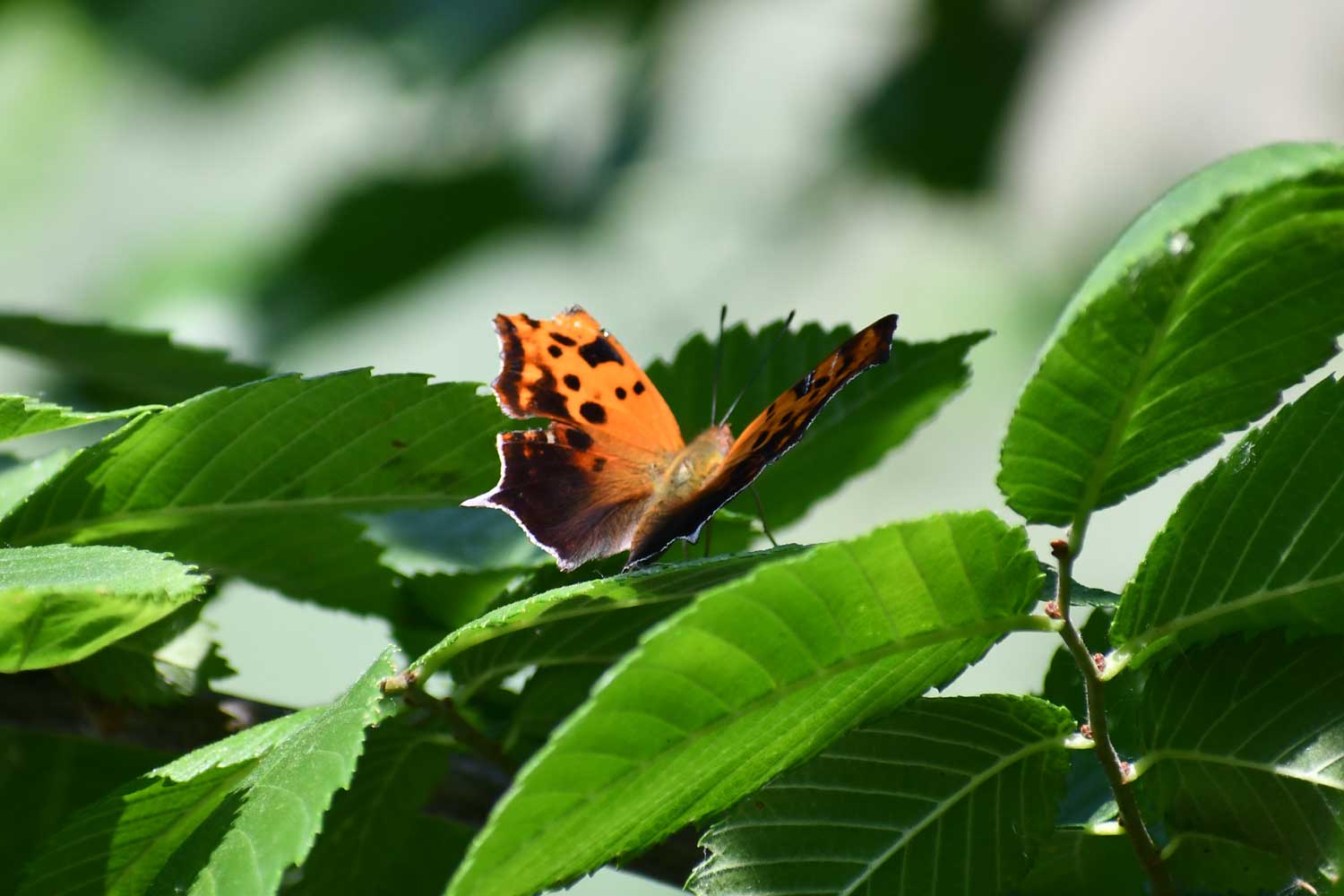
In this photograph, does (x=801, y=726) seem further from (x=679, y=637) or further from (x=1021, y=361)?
(x=1021, y=361)

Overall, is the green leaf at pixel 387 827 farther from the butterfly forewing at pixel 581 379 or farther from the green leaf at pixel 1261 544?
the green leaf at pixel 1261 544

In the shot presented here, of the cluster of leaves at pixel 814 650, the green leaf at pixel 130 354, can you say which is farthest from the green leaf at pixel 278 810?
the green leaf at pixel 130 354

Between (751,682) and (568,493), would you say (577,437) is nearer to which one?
(568,493)

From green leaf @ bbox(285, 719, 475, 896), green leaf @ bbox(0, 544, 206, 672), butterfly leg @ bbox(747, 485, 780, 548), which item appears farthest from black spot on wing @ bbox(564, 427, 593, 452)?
green leaf @ bbox(0, 544, 206, 672)

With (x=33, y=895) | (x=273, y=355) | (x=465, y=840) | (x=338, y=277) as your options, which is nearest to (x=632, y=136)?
(x=338, y=277)

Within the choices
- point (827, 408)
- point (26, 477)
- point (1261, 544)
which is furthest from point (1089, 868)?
point (26, 477)

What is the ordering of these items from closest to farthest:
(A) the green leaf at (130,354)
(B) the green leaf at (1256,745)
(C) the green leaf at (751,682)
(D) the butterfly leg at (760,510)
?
(C) the green leaf at (751,682) → (B) the green leaf at (1256,745) → (D) the butterfly leg at (760,510) → (A) the green leaf at (130,354)
